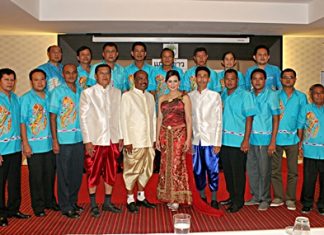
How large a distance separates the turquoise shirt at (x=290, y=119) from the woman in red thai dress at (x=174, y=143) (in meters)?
1.13

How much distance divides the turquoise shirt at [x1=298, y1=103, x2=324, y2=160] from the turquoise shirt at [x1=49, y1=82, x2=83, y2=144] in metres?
2.62

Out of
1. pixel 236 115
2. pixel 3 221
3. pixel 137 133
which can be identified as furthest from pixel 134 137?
pixel 3 221

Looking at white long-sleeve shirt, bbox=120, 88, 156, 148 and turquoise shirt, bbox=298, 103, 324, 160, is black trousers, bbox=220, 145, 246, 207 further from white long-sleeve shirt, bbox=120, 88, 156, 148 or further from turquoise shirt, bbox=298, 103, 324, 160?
white long-sleeve shirt, bbox=120, 88, 156, 148

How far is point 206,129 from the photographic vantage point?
4.34m

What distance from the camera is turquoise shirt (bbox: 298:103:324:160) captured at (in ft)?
14.0

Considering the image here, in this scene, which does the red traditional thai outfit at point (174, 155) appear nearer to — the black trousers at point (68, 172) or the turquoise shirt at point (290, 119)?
the black trousers at point (68, 172)

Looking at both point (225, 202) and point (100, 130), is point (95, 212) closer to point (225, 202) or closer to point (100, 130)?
point (100, 130)

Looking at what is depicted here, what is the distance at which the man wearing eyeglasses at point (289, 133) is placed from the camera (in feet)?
14.6

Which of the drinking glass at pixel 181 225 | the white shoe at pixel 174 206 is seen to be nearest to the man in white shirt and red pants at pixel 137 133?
the white shoe at pixel 174 206

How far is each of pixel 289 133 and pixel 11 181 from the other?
3182 mm

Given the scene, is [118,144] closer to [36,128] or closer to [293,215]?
[36,128]

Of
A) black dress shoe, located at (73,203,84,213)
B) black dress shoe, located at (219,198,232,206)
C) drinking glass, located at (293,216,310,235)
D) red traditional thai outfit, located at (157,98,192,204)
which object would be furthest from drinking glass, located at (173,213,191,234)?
black dress shoe, located at (219,198,232,206)

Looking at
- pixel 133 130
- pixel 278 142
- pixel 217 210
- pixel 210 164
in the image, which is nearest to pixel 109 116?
pixel 133 130

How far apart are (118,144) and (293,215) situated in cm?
212
